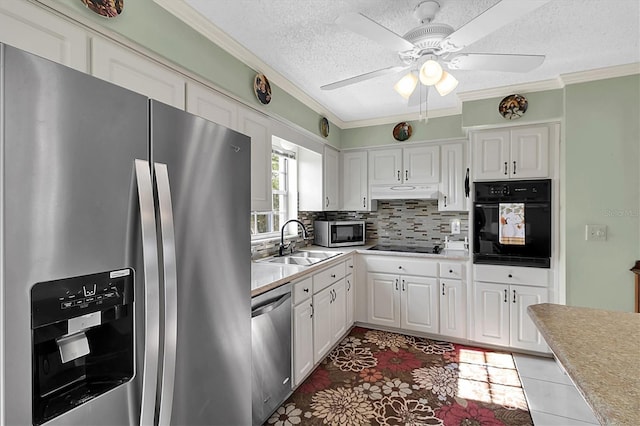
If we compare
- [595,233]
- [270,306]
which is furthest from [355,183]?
[270,306]


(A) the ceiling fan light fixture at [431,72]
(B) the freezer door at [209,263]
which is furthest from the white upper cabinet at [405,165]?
(B) the freezer door at [209,263]

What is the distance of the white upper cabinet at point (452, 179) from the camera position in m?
3.53

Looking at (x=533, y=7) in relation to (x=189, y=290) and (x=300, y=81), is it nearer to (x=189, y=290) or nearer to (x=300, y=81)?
(x=189, y=290)

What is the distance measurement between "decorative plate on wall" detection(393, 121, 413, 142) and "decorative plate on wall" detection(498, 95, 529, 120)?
97 cm

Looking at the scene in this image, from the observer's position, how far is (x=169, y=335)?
95 centimetres

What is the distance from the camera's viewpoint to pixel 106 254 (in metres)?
0.81

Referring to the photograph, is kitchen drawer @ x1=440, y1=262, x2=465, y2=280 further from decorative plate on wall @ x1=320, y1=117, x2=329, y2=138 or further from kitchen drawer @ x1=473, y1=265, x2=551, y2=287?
decorative plate on wall @ x1=320, y1=117, x2=329, y2=138

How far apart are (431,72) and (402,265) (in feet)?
7.11

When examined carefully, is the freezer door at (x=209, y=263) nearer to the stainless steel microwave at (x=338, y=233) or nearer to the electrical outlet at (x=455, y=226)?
the stainless steel microwave at (x=338, y=233)

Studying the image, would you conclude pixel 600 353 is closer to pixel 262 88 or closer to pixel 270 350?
pixel 270 350

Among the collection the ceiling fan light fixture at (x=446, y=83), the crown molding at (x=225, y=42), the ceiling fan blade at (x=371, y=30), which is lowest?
the ceiling fan light fixture at (x=446, y=83)

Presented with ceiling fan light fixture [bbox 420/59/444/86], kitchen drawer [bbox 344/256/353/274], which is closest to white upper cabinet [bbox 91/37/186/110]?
ceiling fan light fixture [bbox 420/59/444/86]

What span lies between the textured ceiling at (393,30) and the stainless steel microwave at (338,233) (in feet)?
5.02

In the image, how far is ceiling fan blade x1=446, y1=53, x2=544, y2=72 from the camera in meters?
1.69
